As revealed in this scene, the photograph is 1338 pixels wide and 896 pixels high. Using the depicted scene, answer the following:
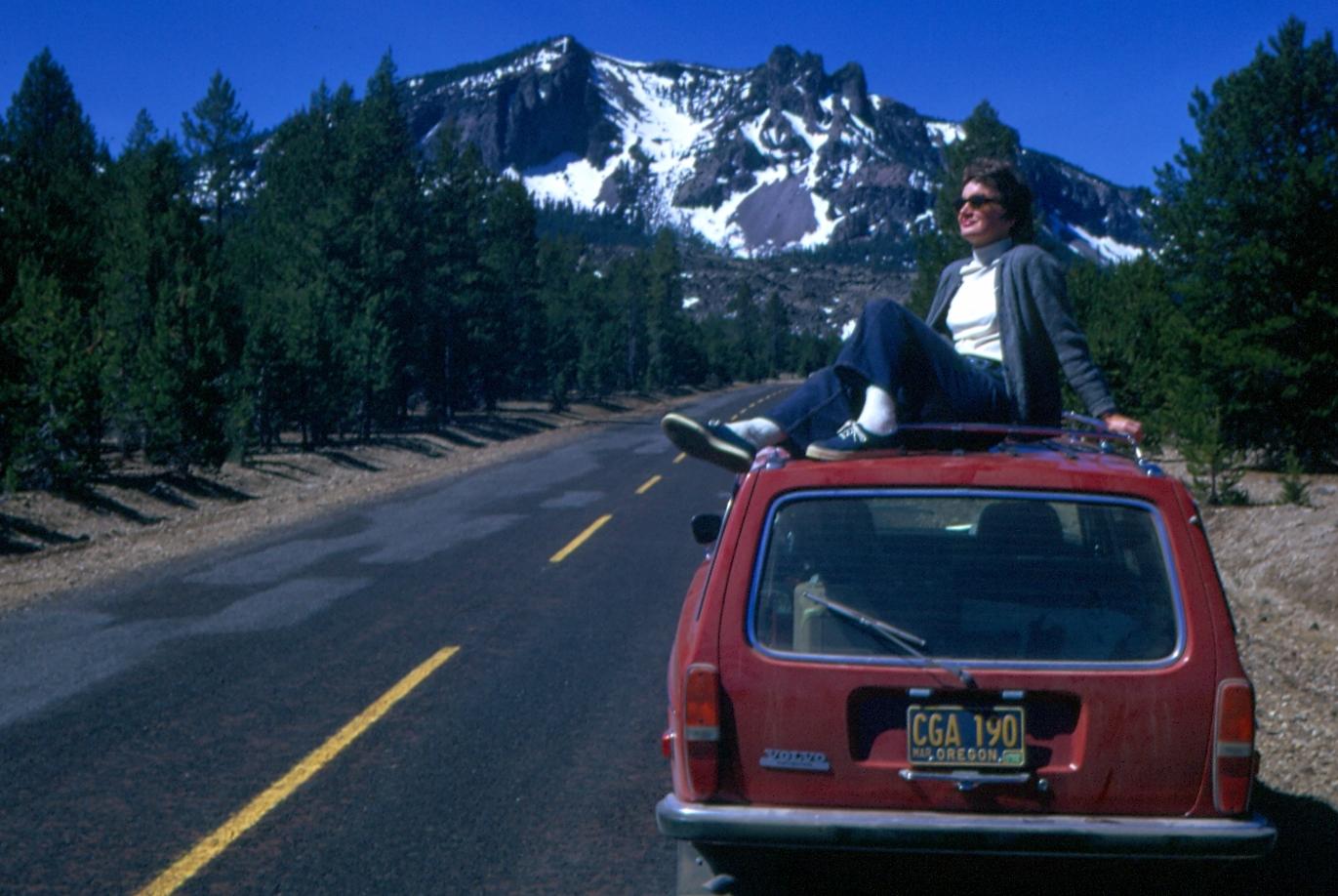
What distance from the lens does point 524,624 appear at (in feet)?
29.4

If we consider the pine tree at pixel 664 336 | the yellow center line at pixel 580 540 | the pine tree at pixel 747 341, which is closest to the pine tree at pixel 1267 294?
the yellow center line at pixel 580 540

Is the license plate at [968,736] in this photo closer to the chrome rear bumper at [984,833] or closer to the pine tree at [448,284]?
the chrome rear bumper at [984,833]

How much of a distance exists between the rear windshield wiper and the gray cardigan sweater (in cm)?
169

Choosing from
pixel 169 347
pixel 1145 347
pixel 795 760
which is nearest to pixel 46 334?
pixel 169 347

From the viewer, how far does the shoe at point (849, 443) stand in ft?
12.4

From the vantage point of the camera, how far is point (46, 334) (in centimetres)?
1644

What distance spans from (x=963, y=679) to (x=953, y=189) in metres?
32.8

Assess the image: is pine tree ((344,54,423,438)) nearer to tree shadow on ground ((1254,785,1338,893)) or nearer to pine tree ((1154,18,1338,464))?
pine tree ((1154,18,1338,464))

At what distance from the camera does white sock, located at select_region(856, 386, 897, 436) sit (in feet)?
12.8

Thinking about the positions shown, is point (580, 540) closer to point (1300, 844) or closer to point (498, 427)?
point (1300, 844)

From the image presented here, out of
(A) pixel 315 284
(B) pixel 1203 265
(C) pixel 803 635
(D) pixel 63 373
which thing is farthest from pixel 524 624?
(A) pixel 315 284

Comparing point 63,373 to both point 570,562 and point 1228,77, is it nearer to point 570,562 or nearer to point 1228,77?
point 570,562

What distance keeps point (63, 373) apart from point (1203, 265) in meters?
16.5

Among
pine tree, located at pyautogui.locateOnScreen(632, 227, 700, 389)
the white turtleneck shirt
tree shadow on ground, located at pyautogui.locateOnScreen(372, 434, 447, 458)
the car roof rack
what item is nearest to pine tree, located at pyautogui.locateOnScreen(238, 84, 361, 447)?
tree shadow on ground, located at pyautogui.locateOnScreen(372, 434, 447, 458)
